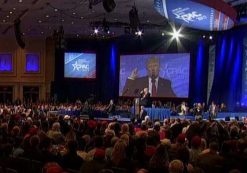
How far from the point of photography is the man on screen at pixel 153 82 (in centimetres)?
2844

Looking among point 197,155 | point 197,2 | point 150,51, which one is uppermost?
point 150,51

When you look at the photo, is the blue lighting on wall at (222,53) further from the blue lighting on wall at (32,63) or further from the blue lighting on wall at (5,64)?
the blue lighting on wall at (5,64)

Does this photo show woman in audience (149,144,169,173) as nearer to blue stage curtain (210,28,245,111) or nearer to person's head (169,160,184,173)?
person's head (169,160,184,173)

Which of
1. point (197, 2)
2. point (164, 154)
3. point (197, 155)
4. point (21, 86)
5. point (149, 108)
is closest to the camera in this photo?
point (197, 2)

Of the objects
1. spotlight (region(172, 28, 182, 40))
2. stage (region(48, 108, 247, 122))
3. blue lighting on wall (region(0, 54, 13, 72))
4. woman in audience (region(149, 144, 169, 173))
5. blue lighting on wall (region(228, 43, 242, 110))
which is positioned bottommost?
woman in audience (region(149, 144, 169, 173))

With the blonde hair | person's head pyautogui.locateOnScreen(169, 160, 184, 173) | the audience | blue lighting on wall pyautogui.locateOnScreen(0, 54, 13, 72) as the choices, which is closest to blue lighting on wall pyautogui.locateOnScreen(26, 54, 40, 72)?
blue lighting on wall pyautogui.locateOnScreen(0, 54, 13, 72)

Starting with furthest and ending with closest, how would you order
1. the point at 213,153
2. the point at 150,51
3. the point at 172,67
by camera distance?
the point at 150,51, the point at 172,67, the point at 213,153

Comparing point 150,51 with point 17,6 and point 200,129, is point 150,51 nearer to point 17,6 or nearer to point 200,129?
point 17,6

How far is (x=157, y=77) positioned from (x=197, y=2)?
2401 cm

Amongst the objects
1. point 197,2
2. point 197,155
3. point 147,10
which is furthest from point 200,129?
point 147,10

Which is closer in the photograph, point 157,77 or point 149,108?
point 149,108

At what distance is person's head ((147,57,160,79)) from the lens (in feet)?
95.0

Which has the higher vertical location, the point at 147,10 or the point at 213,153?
the point at 147,10

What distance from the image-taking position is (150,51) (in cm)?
3047
